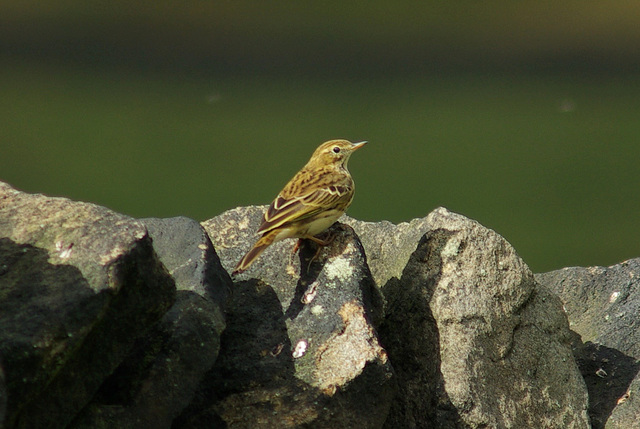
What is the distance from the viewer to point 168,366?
17.4 feet

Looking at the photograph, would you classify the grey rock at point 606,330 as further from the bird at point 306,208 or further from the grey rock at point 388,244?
the bird at point 306,208

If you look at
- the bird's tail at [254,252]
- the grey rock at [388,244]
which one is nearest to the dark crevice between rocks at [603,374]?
the grey rock at [388,244]

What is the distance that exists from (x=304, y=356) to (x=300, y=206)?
1487 mm

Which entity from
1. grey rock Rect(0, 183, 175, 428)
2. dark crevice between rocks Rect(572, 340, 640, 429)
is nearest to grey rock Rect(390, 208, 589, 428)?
dark crevice between rocks Rect(572, 340, 640, 429)

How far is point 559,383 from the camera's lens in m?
6.61

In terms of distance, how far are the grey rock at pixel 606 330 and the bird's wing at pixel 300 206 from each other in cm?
226

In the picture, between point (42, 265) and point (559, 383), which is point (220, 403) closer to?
point (42, 265)

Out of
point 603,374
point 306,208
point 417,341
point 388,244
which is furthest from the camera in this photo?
point 388,244

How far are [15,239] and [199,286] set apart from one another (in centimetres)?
117

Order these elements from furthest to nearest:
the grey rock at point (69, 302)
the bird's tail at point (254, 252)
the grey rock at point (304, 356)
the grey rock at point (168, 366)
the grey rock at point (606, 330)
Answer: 1. the grey rock at point (606, 330)
2. the bird's tail at point (254, 252)
3. the grey rock at point (304, 356)
4. the grey rock at point (168, 366)
5. the grey rock at point (69, 302)

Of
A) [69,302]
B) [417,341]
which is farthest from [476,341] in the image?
[69,302]

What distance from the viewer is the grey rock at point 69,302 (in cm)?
445

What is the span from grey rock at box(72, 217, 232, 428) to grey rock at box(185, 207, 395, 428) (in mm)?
426

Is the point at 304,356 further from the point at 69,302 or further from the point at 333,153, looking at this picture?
the point at 333,153
